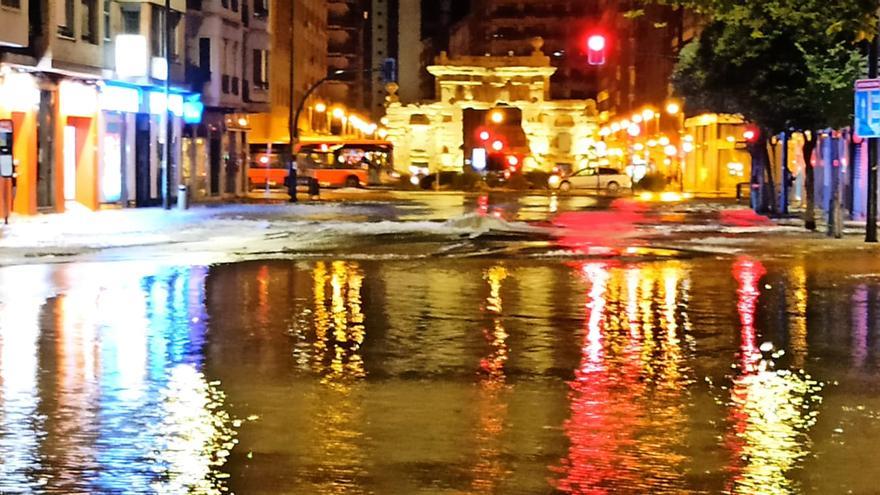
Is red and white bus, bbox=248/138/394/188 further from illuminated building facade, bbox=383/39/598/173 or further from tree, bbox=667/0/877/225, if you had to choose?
tree, bbox=667/0/877/225

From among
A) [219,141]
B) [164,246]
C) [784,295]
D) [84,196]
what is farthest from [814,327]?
[219,141]

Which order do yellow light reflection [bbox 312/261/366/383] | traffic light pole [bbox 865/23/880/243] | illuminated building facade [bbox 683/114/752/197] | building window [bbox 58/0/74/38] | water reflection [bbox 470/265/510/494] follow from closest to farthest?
water reflection [bbox 470/265/510/494] → yellow light reflection [bbox 312/261/366/383] → traffic light pole [bbox 865/23/880/243] → building window [bbox 58/0/74/38] → illuminated building facade [bbox 683/114/752/197]

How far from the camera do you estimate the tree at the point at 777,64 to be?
3014 centimetres

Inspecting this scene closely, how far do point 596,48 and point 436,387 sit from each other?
1211 inches

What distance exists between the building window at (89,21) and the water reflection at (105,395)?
89.3 feet

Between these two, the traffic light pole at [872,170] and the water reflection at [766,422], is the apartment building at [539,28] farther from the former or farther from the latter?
the water reflection at [766,422]

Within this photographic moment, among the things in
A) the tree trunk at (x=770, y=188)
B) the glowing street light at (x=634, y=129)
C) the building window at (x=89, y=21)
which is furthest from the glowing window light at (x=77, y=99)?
the glowing street light at (x=634, y=129)

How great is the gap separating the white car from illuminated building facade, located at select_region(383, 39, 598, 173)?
1653 centimetres

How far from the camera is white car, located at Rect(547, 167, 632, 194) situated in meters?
91.7

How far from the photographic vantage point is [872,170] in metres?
31.4

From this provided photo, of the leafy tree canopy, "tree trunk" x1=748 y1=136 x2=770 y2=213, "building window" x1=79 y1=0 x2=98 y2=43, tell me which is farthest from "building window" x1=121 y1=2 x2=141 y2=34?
"tree trunk" x1=748 y1=136 x2=770 y2=213

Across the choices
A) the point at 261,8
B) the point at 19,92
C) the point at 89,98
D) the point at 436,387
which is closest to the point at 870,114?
the point at 436,387

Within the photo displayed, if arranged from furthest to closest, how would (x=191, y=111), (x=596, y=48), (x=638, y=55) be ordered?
(x=638, y=55), (x=191, y=111), (x=596, y=48)

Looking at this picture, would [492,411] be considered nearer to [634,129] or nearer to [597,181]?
[597,181]
